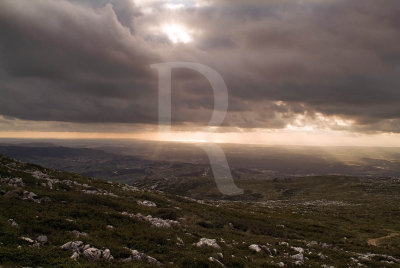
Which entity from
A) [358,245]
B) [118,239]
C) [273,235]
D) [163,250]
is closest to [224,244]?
[163,250]

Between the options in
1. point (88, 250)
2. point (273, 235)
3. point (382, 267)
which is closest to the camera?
point (88, 250)

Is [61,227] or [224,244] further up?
[61,227]

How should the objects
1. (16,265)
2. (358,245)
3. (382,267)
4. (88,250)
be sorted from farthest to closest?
(358,245) < (382,267) < (88,250) < (16,265)

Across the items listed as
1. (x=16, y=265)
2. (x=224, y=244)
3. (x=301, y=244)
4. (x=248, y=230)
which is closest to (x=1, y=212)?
(x=16, y=265)

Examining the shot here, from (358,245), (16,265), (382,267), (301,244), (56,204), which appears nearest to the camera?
(16,265)

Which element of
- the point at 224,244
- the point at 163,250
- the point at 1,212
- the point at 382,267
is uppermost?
the point at 1,212

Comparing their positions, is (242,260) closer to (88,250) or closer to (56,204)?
(88,250)

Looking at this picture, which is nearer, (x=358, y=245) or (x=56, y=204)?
(x=56, y=204)

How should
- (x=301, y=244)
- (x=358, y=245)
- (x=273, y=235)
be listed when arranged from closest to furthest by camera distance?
(x=301, y=244) < (x=358, y=245) < (x=273, y=235)

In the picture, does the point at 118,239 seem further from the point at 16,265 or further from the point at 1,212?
the point at 1,212
